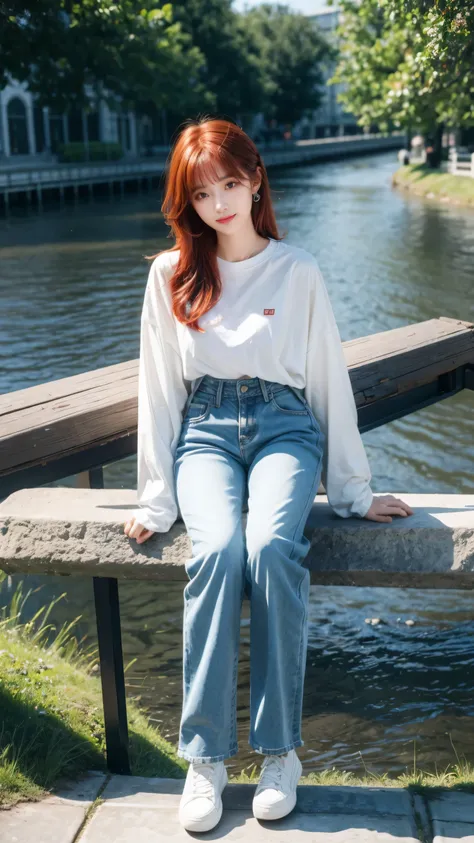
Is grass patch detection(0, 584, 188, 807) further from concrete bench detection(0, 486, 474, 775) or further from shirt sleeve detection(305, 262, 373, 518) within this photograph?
shirt sleeve detection(305, 262, 373, 518)

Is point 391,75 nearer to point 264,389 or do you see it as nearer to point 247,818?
point 264,389

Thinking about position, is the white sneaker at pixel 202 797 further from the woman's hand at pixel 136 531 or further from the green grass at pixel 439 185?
the green grass at pixel 439 185

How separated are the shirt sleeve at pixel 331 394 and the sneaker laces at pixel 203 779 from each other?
0.92 metres

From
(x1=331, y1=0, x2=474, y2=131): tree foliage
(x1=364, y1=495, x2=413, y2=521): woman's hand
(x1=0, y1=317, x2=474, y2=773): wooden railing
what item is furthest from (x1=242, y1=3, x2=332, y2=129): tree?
(x1=364, y1=495, x2=413, y2=521): woman's hand

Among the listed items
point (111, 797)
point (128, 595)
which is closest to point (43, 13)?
point (128, 595)

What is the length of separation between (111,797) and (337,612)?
321 cm

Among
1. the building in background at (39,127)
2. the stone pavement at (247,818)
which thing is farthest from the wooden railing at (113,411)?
the building in background at (39,127)

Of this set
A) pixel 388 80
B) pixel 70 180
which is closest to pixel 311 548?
pixel 388 80

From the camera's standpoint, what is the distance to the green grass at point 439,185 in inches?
1270

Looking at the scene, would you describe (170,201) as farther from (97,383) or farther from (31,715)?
(31,715)

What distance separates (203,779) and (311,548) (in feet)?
2.33

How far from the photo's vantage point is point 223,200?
3189mm

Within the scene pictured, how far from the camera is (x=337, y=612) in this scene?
5914 millimetres

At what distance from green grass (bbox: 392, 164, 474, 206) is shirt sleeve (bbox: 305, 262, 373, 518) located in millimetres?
29054
